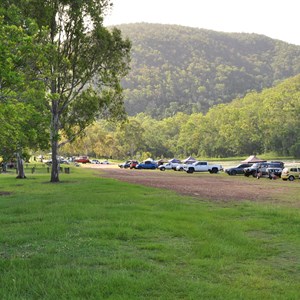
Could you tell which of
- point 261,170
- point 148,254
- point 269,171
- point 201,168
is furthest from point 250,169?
point 148,254

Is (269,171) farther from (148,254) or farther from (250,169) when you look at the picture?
(148,254)

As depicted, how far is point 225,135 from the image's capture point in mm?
129000

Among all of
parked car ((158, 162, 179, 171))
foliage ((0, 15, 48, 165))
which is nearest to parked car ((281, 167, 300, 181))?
foliage ((0, 15, 48, 165))

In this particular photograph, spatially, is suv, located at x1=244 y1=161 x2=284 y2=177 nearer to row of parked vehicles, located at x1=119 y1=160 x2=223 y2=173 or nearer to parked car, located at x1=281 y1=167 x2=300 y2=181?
parked car, located at x1=281 y1=167 x2=300 y2=181

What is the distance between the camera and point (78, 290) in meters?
6.06

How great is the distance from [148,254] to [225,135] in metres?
123

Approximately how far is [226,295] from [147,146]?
13734 centimetres

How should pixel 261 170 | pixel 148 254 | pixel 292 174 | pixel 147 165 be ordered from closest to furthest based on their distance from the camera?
1. pixel 148 254
2. pixel 292 174
3. pixel 261 170
4. pixel 147 165

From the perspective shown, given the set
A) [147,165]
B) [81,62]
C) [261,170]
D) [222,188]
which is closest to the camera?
[222,188]

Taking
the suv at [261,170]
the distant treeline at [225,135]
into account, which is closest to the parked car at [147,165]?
the suv at [261,170]

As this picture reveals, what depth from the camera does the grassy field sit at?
6.21 m

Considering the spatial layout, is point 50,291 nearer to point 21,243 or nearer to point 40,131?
point 21,243

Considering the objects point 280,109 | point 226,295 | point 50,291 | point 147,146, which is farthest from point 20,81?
point 147,146

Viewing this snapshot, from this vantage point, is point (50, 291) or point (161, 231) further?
point (161, 231)
